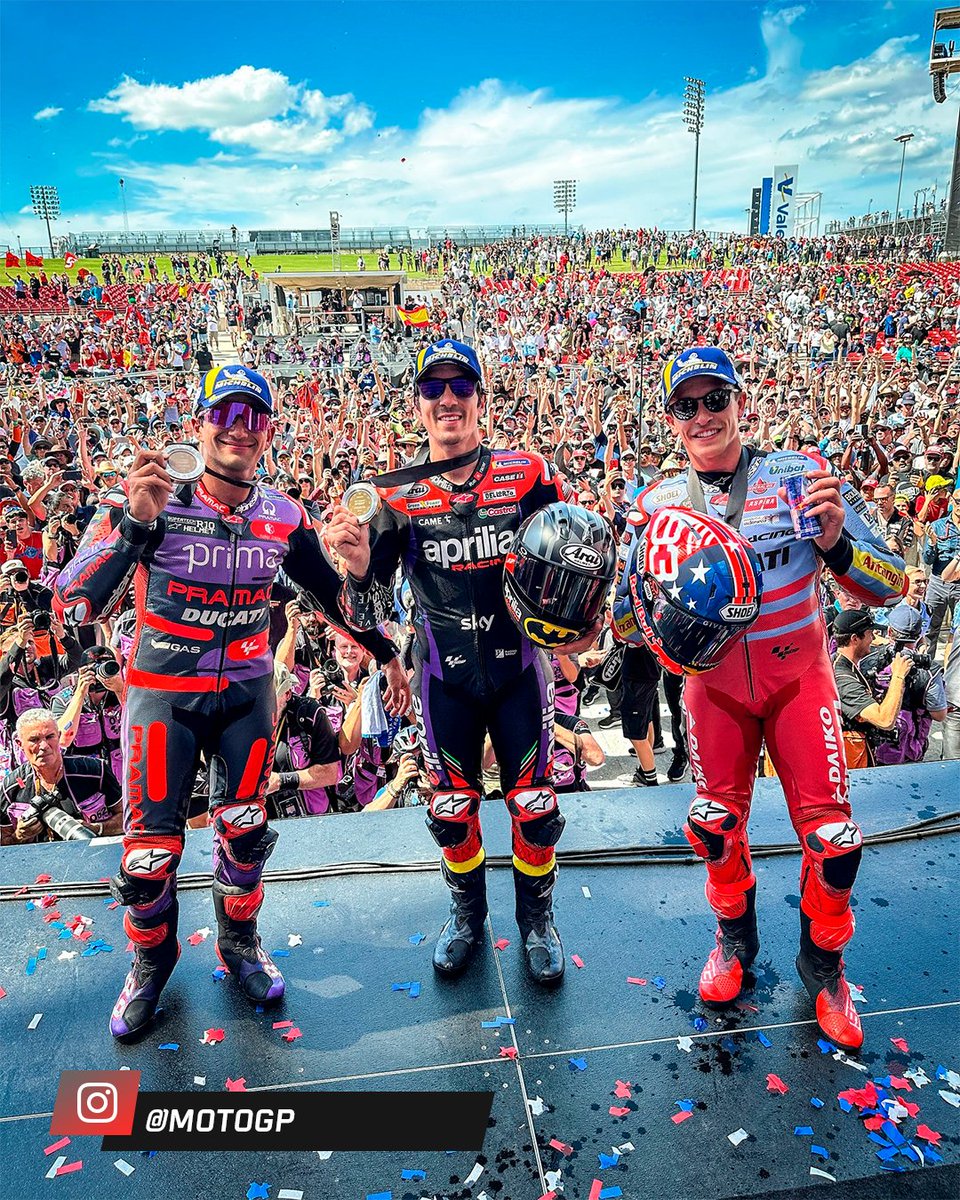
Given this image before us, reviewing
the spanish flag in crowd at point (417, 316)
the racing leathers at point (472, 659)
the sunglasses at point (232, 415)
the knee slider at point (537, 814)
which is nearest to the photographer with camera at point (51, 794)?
the racing leathers at point (472, 659)

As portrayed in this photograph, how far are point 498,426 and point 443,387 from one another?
1256 cm

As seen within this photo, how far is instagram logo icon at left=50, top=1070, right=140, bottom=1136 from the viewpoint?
10.0ft

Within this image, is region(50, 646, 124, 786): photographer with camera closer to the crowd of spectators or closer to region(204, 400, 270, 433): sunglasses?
the crowd of spectators

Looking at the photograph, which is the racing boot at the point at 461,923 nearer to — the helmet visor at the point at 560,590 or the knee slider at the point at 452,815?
the knee slider at the point at 452,815

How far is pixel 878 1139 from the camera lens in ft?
9.38

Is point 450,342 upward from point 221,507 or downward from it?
upward

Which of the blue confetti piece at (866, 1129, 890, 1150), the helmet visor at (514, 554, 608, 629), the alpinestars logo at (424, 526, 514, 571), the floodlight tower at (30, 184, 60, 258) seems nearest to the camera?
the blue confetti piece at (866, 1129, 890, 1150)

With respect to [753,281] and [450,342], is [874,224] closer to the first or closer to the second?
[753,281]

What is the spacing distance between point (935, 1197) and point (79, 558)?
3771 millimetres

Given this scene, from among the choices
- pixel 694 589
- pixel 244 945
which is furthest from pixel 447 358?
pixel 244 945

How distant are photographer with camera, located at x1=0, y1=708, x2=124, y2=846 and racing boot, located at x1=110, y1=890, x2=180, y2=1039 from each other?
1.64 metres

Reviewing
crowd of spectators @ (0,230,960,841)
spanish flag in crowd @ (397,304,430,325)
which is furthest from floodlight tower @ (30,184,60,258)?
spanish flag in crowd @ (397,304,430,325)

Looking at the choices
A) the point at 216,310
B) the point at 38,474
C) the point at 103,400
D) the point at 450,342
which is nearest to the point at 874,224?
the point at 216,310

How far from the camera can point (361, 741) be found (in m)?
6.06
